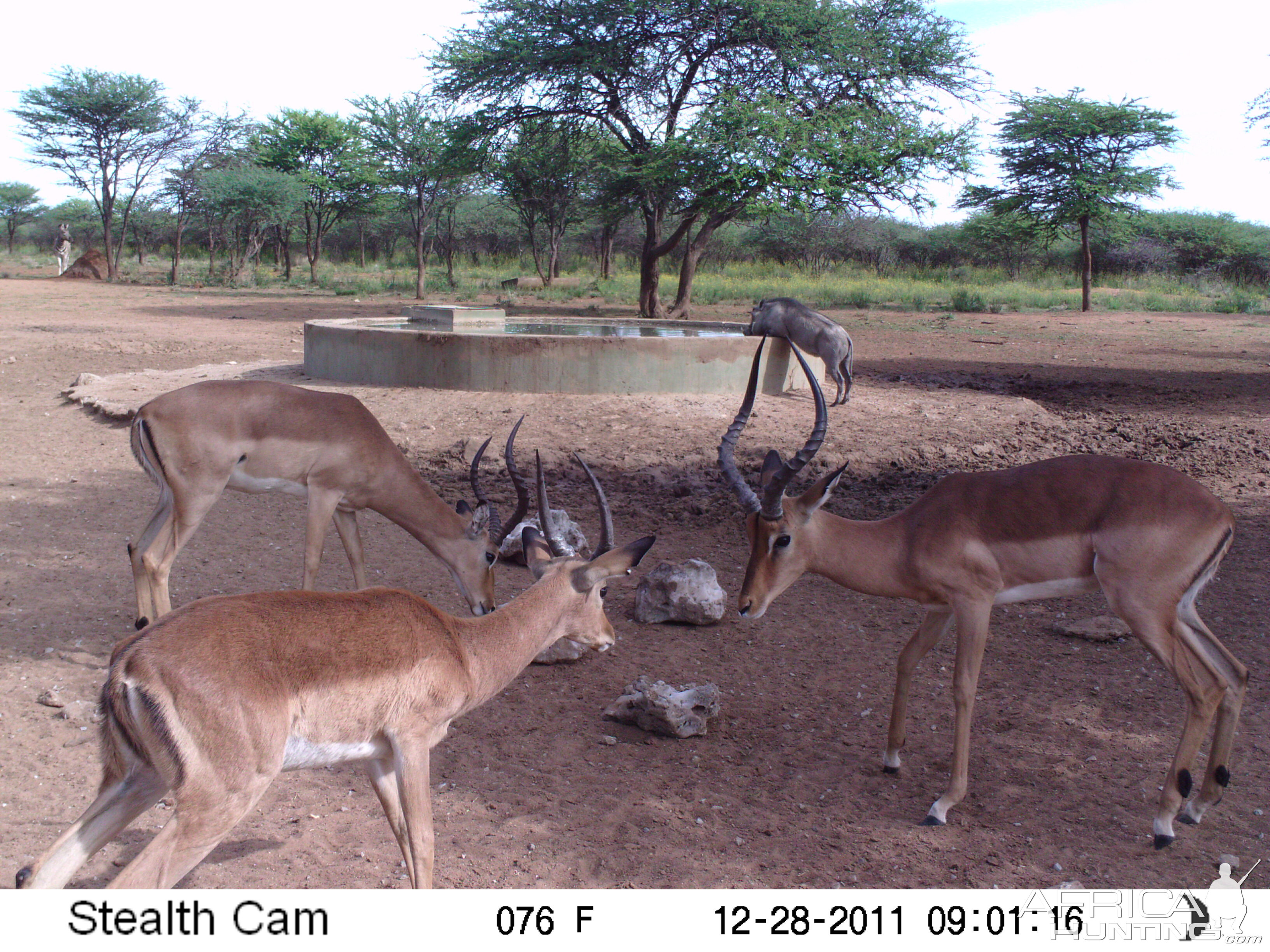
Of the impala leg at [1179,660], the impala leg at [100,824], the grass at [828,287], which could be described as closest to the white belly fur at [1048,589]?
the impala leg at [1179,660]

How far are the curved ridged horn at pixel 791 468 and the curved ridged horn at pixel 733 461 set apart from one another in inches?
2.9

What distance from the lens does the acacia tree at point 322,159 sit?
117 feet

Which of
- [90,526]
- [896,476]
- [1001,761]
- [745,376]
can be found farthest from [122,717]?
[745,376]

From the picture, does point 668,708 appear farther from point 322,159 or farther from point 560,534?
point 322,159

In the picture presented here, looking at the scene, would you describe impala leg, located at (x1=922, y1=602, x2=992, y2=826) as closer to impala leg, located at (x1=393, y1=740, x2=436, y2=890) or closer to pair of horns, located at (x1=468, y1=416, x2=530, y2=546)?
impala leg, located at (x1=393, y1=740, x2=436, y2=890)

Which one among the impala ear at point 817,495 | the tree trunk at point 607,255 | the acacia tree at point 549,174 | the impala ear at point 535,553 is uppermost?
the acacia tree at point 549,174

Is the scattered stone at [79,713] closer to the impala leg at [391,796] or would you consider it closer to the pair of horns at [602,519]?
the impala leg at [391,796]

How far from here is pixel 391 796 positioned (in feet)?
10.3

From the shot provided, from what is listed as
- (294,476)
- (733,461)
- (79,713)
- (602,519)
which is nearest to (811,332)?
(294,476)

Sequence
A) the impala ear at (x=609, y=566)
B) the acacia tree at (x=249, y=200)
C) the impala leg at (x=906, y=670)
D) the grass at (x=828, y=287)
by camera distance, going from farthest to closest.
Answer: the acacia tree at (x=249, y=200) < the grass at (x=828, y=287) < the impala leg at (x=906, y=670) < the impala ear at (x=609, y=566)

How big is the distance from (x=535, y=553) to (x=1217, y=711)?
2487mm

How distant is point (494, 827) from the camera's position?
3561mm

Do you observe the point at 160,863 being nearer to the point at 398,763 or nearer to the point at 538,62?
the point at 398,763

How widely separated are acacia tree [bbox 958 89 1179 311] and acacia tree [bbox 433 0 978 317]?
7.53 meters
